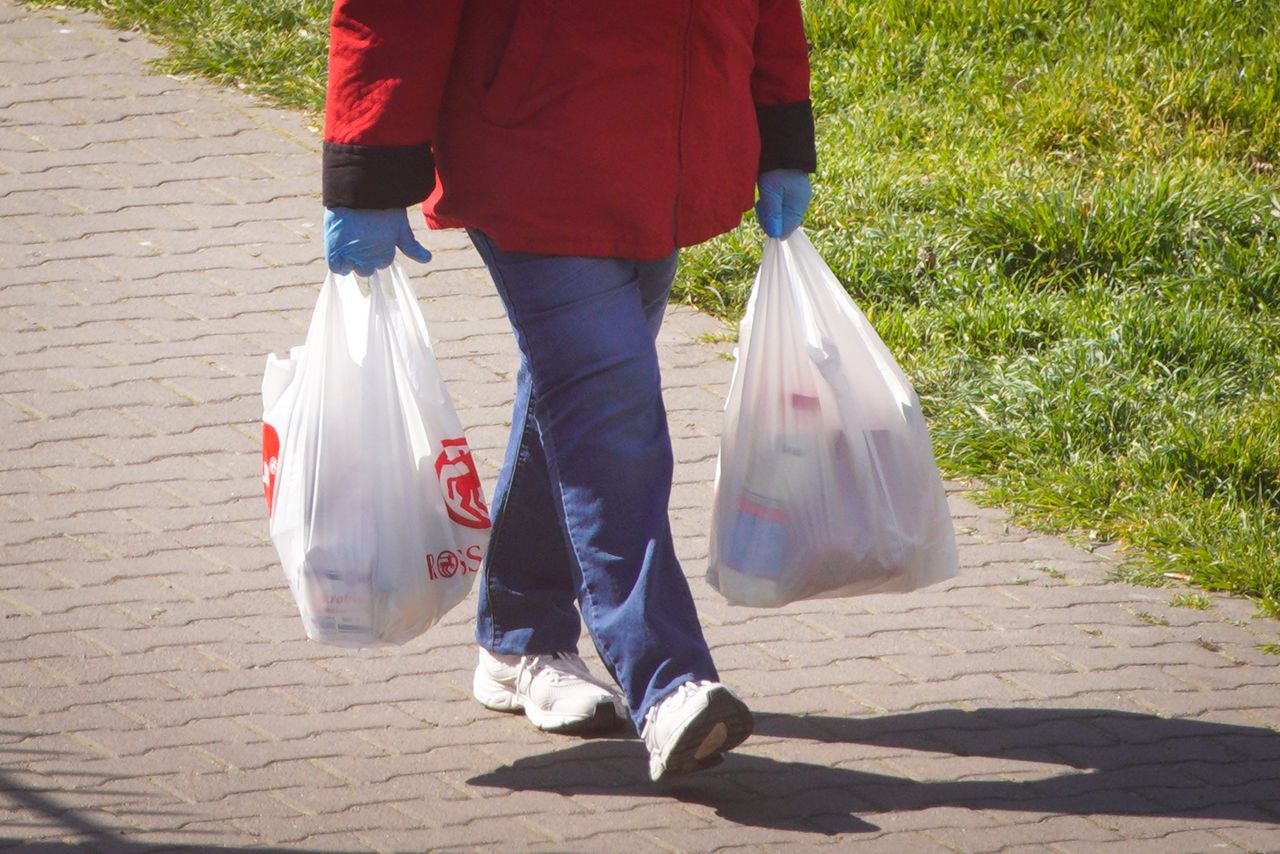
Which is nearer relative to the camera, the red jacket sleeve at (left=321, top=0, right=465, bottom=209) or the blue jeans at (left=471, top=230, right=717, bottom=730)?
the red jacket sleeve at (left=321, top=0, right=465, bottom=209)

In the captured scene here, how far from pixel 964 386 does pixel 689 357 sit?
82cm

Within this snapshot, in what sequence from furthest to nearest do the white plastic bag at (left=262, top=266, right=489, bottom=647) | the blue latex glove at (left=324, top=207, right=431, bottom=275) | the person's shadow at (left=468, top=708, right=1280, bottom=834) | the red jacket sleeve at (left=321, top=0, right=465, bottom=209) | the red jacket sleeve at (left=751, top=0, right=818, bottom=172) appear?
the red jacket sleeve at (left=751, top=0, right=818, bottom=172) → the person's shadow at (left=468, top=708, right=1280, bottom=834) → the white plastic bag at (left=262, top=266, right=489, bottom=647) → the blue latex glove at (left=324, top=207, right=431, bottom=275) → the red jacket sleeve at (left=321, top=0, right=465, bottom=209)

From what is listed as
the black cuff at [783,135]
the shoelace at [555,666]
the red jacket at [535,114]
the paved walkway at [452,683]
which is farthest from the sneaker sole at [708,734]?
the black cuff at [783,135]

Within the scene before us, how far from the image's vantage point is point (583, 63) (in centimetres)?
301

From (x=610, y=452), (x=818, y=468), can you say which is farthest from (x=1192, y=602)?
(x=610, y=452)

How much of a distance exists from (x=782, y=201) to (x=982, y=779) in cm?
118

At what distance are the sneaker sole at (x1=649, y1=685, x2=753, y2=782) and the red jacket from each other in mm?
797

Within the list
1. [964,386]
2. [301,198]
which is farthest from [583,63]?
[301,198]

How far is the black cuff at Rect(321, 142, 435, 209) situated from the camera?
3004 millimetres

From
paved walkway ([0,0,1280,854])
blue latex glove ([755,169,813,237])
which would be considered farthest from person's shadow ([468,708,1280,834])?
blue latex glove ([755,169,813,237])

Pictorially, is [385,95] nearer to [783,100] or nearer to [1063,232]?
[783,100]

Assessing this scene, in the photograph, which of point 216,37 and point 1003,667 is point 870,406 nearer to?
point 1003,667

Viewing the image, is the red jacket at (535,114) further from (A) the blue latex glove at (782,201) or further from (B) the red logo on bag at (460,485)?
(B) the red logo on bag at (460,485)

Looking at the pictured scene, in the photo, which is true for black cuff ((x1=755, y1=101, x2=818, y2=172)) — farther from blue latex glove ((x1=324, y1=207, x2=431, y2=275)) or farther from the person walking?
blue latex glove ((x1=324, y1=207, x2=431, y2=275))
